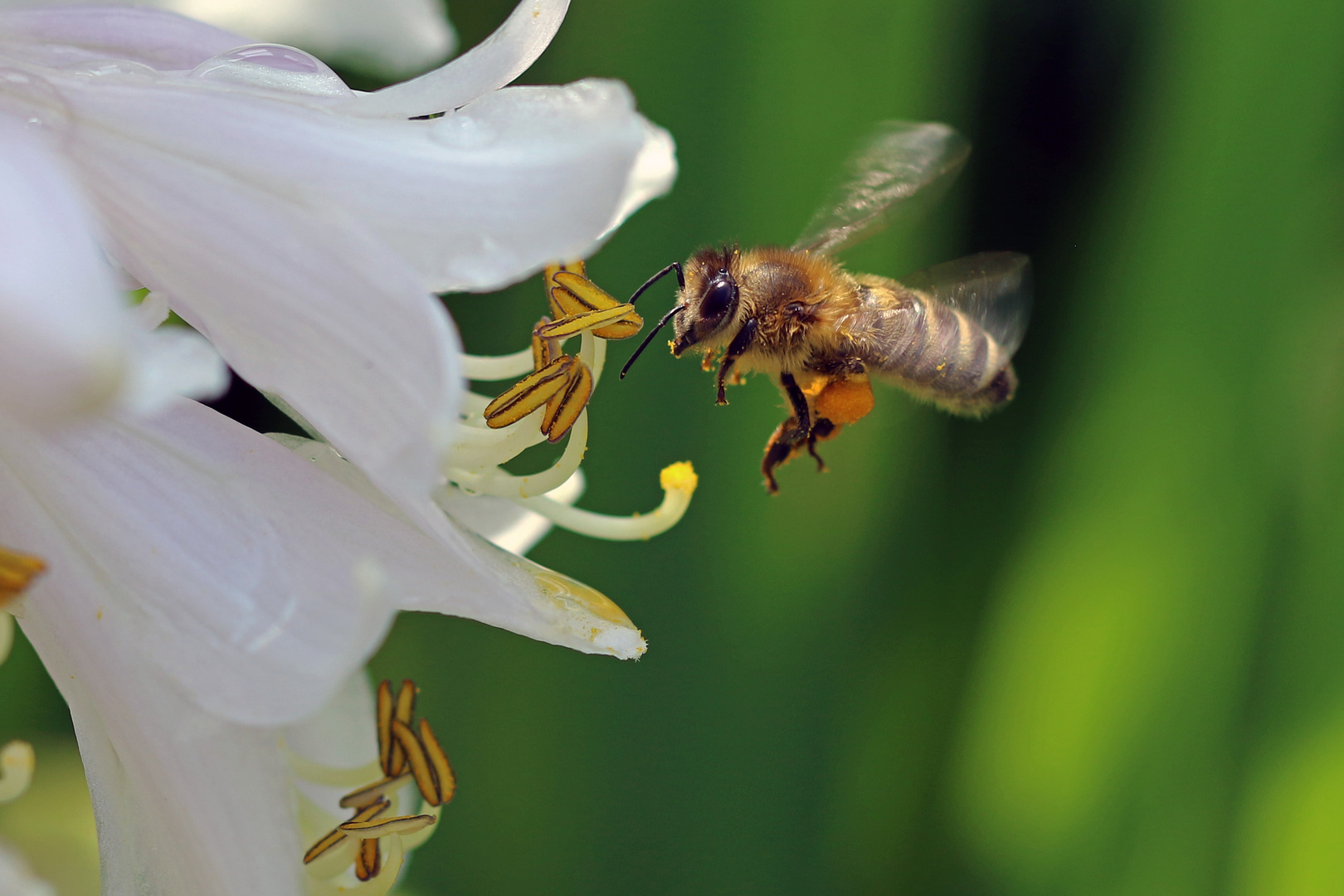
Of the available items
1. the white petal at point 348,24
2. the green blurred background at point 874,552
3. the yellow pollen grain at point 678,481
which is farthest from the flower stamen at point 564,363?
the green blurred background at point 874,552

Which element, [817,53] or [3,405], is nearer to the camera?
[3,405]

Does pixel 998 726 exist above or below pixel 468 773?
above

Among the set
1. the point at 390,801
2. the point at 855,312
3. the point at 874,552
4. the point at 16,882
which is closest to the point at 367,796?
the point at 390,801

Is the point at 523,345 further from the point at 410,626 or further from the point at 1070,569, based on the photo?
the point at 1070,569

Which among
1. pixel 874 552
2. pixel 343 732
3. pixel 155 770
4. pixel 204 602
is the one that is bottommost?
pixel 874 552

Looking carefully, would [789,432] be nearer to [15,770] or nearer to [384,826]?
[384,826]

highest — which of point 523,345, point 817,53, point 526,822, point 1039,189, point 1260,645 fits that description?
point 817,53

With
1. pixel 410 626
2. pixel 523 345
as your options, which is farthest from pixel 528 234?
pixel 410 626
